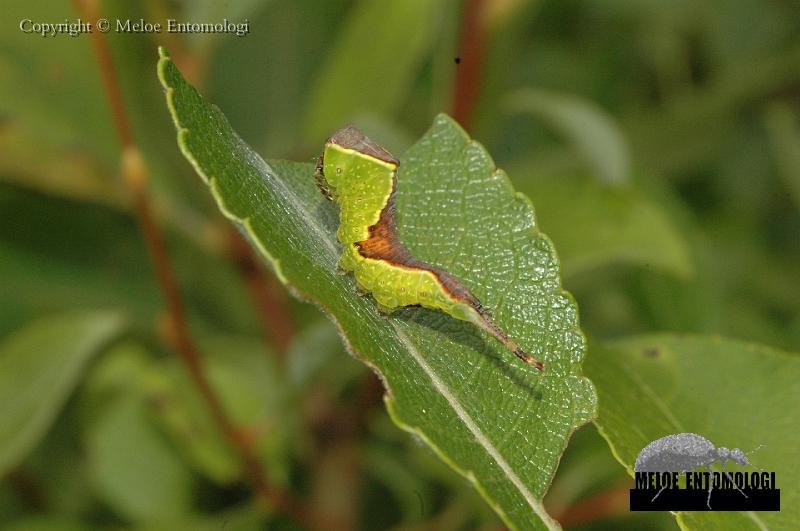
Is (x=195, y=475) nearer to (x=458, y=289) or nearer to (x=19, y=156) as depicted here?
(x=19, y=156)

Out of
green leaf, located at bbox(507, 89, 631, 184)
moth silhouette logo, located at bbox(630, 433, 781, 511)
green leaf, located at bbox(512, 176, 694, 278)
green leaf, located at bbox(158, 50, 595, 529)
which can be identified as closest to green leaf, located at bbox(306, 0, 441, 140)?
green leaf, located at bbox(507, 89, 631, 184)

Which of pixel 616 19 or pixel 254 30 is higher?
pixel 616 19

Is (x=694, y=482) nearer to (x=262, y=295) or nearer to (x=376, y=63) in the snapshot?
(x=262, y=295)

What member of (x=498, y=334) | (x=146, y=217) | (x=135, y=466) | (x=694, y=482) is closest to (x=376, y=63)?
(x=146, y=217)

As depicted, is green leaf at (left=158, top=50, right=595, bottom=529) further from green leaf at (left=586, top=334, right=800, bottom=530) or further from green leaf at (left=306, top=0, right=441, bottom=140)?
green leaf at (left=306, top=0, right=441, bottom=140)

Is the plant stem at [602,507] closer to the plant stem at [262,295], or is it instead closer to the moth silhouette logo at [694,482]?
the moth silhouette logo at [694,482]

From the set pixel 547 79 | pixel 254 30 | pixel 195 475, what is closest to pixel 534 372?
pixel 195 475
